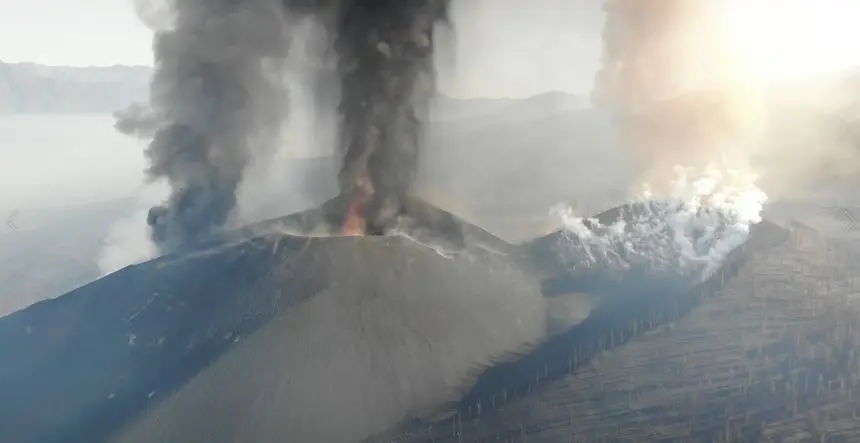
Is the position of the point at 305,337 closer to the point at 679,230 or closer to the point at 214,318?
the point at 214,318

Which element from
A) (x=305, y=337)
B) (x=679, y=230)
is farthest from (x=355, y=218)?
(x=679, y=230)

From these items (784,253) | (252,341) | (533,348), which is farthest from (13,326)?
(784,253)

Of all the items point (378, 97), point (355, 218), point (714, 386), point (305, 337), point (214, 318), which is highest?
point (378, 97)

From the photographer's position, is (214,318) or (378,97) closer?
(214,318)

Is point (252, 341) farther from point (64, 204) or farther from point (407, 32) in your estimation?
point (64, 204)

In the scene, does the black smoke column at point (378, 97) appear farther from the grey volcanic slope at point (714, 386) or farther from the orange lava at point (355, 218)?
the grey volcanic slope at point (714, 386)

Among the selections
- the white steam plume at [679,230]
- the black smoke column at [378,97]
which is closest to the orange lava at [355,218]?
the black smoke column at [378,97]

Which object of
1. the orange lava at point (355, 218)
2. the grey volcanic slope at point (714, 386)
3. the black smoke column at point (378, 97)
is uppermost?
the black smoke column at point (378, 97)
